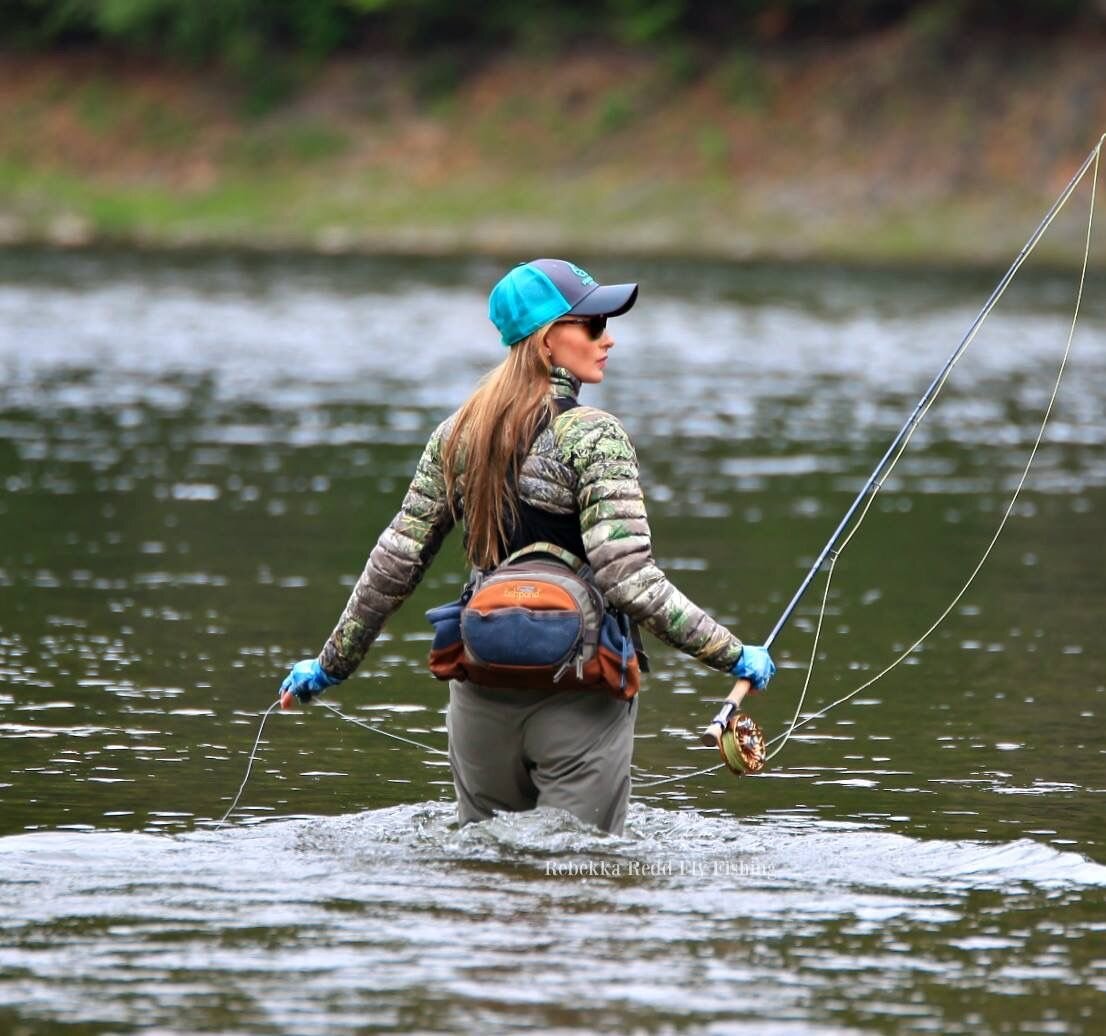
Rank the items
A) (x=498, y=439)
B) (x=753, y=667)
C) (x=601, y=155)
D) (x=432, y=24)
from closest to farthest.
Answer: (x=498, y=439), (x=753, y=667), (x=601, y=155), (x=432, y=24)

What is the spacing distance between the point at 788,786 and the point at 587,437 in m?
2.28

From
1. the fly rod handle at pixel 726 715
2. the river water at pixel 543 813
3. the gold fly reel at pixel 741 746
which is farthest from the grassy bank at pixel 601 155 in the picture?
the fly rod handle at pixel 726 715

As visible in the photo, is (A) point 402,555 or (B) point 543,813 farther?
(A) point 402,555

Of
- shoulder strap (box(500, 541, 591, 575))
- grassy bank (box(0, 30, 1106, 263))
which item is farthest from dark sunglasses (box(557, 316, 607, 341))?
grassy bank (box(0, 30, 1106, 263))

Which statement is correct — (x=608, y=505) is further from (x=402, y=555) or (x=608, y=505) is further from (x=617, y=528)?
(x=402, y=555)

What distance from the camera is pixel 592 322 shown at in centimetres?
624

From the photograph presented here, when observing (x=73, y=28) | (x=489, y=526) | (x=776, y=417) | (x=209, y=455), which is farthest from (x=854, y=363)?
(x=73, y=28)

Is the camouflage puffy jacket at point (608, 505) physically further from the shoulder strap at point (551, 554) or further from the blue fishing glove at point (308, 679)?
the blue fishing glove at point (308, 679)

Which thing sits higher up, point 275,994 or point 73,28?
point 73,28

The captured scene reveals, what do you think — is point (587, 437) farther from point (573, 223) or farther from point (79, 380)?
point (573, 223)

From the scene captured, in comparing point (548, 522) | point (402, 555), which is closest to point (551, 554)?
point (548, 522)

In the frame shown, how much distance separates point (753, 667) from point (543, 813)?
0.67 meters

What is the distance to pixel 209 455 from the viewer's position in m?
17.8

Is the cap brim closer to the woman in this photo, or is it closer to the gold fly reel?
the woman
